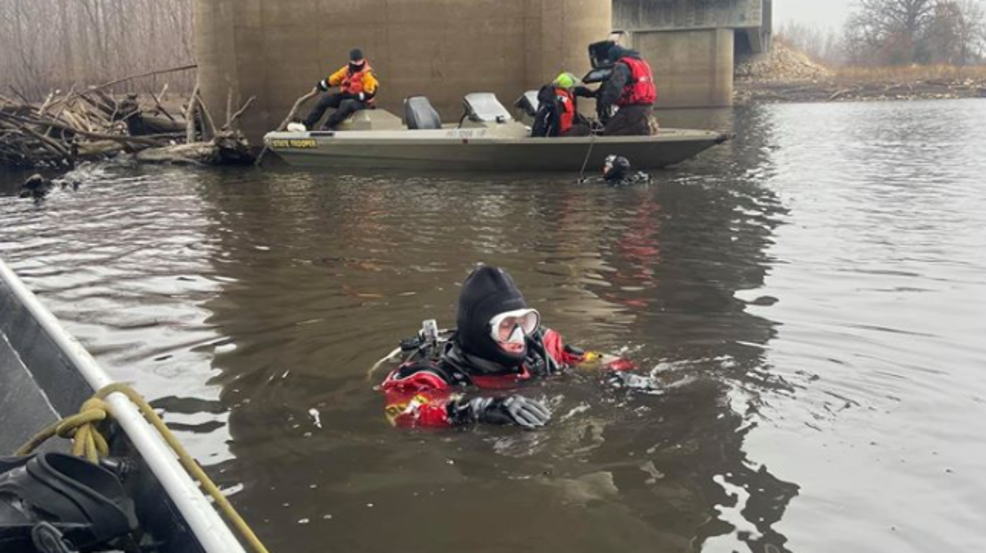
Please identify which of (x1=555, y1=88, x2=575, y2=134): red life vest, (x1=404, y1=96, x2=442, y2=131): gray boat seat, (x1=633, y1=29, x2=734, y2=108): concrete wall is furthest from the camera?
(x1=633, y1=29, x2=734, y2=108): concrete wall

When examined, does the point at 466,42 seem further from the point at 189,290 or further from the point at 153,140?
the point at 189,290

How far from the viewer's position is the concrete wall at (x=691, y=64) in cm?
4100

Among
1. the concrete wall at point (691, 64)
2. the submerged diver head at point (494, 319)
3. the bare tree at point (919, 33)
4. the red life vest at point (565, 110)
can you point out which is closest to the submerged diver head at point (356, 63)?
the red life vest at point (565, 110)

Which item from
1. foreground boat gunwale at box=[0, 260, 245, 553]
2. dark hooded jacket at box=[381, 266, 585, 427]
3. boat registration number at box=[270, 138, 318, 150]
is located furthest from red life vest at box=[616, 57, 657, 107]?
foreground boat gunwale at box=[0, 260, 245, 553]

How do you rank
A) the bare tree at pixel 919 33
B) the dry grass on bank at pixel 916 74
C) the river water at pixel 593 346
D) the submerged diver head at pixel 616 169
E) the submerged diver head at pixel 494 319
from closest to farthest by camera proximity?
the river water at pixel 593 346 < the submerged diver head at pixel 494 319 < the submerged diver head at pixel 616 169 < the dry grass on bank at pixel 916 74 < the bare tree at pixel 919 33

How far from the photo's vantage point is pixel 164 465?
6.51 ft

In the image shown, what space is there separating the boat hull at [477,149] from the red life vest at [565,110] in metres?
0.32

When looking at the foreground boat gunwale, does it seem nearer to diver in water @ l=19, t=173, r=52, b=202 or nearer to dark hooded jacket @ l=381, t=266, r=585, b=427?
→ dark hooded jacket @ l=381, t=266, r=585, b=427

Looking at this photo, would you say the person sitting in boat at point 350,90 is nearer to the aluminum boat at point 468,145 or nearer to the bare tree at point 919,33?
the aluminum boat at point 468,145

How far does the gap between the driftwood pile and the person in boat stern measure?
13281 mm

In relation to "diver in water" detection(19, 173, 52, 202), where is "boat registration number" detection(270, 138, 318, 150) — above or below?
above

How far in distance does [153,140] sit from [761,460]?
1688 centimetres

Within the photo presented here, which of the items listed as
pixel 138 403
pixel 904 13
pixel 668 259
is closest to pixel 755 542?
pixel 138 403

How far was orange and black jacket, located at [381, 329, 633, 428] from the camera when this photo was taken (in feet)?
13.4
